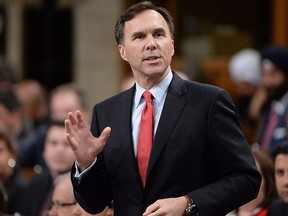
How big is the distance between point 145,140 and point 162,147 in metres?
0.10

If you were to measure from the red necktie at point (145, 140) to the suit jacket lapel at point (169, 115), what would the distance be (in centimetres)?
5

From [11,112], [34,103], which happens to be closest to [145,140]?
[11,112]

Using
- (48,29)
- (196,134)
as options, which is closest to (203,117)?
(196,134)

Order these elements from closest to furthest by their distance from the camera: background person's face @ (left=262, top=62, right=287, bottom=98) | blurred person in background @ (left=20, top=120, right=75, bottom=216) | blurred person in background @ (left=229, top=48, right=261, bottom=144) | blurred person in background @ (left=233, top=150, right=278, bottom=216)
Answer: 1. blurred person in background @ (left=233, top=150, right=278, bottom=216)
2. blurred person in background @ (left=20, top=120, right=75, bottom=216)
3. background person's face @ (left=262, top=62, right=287, bottom=98)
4. blurred person in background @ (left=229, top=48, right=261, bottom=144)

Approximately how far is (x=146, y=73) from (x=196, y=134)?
340 millimetres

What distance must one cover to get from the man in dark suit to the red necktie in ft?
0.04

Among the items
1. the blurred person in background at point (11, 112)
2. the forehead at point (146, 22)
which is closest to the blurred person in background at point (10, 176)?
the blurred person in background at point (11, 112)

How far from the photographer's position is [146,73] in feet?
15.4

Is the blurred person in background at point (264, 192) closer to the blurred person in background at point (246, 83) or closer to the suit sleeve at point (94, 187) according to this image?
the suit sleeve at point (94, 187)

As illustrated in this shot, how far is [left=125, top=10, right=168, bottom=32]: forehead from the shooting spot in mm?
4703

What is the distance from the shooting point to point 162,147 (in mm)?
4617

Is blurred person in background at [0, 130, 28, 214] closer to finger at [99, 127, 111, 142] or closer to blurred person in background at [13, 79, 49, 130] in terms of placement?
blurred person in background at [13, 79, 49, 130]

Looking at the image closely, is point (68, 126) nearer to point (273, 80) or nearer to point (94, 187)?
point (94, 187)

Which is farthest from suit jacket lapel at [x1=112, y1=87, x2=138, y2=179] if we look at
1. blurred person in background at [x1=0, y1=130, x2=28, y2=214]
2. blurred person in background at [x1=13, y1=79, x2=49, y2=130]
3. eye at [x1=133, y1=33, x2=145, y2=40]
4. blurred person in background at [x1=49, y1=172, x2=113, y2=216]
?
blurred person in background at [x1=13, y1=79, x2=49, y2=130]
